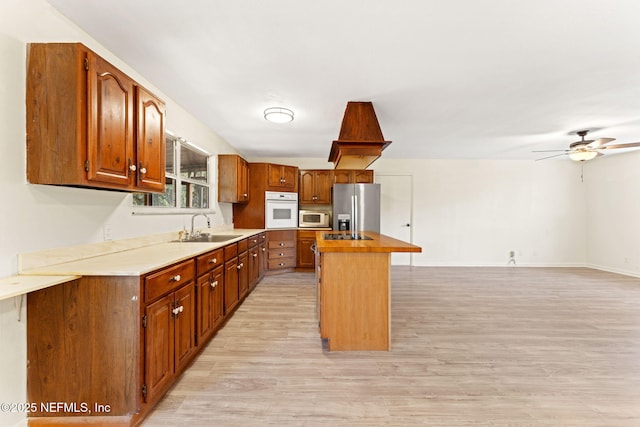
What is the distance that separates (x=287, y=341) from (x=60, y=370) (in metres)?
1.56

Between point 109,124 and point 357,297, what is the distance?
2196 mm

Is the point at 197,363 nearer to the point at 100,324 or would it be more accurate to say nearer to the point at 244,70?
the point at 100,324

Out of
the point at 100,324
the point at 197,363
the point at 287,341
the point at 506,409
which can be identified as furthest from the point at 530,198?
the point at 100,324

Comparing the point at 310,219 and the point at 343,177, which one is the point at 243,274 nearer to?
the point at 310,219

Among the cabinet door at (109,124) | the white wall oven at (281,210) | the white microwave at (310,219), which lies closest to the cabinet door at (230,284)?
the cabinet door at (109,124)

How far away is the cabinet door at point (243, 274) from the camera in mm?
3321

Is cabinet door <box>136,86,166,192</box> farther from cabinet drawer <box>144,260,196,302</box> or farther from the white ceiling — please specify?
cabinet drawer <box>144,260,196,302</box>

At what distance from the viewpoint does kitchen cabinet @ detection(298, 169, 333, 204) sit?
18.6ft

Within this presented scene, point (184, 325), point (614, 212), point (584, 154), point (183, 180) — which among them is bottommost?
point (184, 325)

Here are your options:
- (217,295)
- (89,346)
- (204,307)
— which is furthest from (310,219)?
(89,346)

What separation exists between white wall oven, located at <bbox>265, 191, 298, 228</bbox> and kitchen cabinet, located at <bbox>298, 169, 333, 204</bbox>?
0.31m

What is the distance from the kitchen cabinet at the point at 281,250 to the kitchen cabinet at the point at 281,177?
90 centimetres

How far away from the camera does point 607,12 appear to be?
1580mm

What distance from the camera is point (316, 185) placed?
5.69 m
